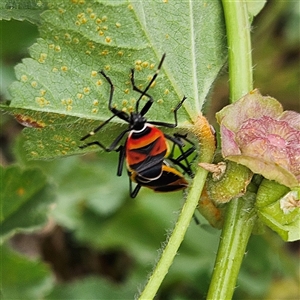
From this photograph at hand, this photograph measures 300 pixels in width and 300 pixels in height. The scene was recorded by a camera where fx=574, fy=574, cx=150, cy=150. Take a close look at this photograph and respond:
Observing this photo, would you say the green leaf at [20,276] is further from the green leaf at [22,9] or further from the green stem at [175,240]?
the green stem at [175,240]

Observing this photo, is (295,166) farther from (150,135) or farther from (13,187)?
(13,187)

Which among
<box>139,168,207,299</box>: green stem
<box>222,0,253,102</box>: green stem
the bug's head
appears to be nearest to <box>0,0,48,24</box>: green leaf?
the bug's head

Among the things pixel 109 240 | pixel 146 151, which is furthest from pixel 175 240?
pixel 109 240

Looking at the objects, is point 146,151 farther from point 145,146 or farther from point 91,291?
point 91,291

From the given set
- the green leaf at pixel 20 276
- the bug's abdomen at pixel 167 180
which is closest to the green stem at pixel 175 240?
the bug's abdomen at pixel 167 180

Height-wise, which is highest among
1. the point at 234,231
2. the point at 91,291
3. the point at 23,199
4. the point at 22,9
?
the point at 22,9

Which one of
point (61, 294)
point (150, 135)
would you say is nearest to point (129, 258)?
point (61, 294)

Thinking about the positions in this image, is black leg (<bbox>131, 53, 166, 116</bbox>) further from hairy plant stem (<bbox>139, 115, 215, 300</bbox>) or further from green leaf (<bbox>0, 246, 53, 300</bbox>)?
green leaf (<bbox>0, 246, 53, 300</bbox>)
